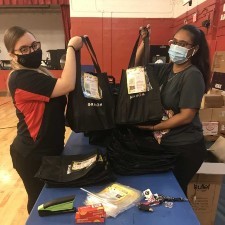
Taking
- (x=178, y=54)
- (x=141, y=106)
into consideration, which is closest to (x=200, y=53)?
(x=178, y=54)

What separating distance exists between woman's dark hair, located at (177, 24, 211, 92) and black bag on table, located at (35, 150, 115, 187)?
75 centimetres

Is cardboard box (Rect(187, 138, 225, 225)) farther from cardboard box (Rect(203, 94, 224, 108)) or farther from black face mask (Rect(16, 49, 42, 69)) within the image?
black face mask (Rect(16, 49, 42, 69))

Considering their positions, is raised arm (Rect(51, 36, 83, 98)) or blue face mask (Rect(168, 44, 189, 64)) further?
blue face mask (Rect(168, 44, 189, 64))

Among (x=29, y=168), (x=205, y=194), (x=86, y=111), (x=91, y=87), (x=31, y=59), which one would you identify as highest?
(x=31, y=59)

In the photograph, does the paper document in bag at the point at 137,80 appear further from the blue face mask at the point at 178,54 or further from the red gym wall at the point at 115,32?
the red gym wall at the point at 115,32

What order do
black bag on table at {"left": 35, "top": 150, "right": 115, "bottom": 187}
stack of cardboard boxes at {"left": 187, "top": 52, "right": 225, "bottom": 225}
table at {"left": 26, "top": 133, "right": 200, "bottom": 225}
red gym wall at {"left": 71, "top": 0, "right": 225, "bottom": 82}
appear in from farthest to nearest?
red gym wall at {"left": 71, "top": 0, "right": 225, "bottom": 82}
stack of cardboard boxes at {"left": 187, "top": 52, "right": 225, "bottom": 225}
black bag on table at {"left": 35, "top": 150, "right": 115, "bottom": 187}
table at {"left": 26, "top": 133, "right": 200, "bottom": 225}

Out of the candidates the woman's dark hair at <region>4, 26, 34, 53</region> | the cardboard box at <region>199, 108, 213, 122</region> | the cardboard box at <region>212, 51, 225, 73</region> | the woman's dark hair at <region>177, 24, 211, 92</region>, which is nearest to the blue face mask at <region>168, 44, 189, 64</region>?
the woman's dark hair at <region>177, 24, 211, 92</region>

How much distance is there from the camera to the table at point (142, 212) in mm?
931

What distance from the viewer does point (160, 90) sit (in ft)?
4.62

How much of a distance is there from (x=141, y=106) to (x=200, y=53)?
46 cm

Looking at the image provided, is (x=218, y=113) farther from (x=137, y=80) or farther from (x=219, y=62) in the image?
(x=137, y=80)

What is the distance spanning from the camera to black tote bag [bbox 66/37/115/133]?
4.20ft

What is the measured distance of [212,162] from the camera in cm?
201

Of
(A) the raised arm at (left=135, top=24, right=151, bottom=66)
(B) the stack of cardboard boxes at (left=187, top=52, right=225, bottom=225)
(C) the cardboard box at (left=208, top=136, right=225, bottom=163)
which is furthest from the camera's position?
(C) the cardboard box at (left=208, top=136, right=225, bottom=163)
